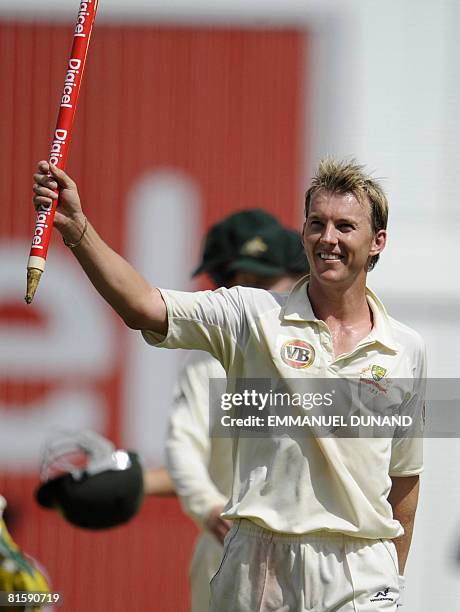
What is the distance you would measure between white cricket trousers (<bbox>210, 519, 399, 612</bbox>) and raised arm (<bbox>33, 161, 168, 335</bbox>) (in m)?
0.58

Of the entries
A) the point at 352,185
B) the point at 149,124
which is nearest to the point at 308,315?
the point at 352,185

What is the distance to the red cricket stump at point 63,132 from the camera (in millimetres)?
2316

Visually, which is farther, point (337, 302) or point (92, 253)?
point (337, 302)

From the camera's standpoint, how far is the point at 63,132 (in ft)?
8.11

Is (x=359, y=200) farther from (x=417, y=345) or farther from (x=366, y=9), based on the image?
(x=366, y=9)

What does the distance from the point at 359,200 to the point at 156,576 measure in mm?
2520

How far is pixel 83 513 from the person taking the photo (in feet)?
12.1

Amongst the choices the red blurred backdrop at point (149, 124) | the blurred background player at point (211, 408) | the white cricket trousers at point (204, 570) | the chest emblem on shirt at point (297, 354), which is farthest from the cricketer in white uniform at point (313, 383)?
the red blurred backdrop at point (149, 124)

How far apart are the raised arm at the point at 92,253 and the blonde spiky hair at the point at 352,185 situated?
52 centimetres

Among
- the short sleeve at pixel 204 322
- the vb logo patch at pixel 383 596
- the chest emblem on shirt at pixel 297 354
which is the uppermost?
the short sleeve at pixel 204 322

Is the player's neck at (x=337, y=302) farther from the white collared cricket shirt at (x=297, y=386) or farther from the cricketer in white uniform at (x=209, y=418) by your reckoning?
the cricketer in white uniform at (x=209, y=418)

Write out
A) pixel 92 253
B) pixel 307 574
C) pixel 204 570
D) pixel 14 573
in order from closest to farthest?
pixel 92 253 < pixel 307 574 < pixel 14 573 < pixel 204 570

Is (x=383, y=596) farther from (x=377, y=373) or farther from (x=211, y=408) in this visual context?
(x=211, y=408)

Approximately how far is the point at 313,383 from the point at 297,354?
8 cm
